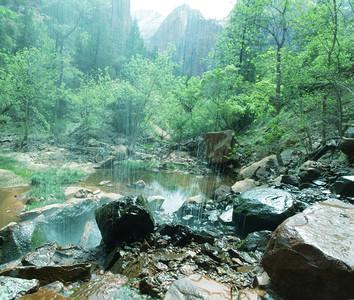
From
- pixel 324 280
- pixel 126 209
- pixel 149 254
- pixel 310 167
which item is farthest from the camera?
pixel 310 167

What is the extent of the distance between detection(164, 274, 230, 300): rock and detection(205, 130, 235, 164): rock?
11.0m

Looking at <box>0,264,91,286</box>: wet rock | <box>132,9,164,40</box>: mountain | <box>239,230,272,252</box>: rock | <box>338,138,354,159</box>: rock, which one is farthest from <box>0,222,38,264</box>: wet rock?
<box>132,9,164,40</box>: mountain

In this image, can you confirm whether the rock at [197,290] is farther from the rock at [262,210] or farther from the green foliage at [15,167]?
the green foliage at [15,167]

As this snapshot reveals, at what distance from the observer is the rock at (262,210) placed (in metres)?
4.35

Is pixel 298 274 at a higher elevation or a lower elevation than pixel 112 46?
lower

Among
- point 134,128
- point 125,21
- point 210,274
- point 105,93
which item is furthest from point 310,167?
point 125,21

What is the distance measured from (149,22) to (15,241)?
91354 millimetres

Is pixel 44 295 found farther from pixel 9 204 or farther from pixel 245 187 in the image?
pixel 245 187

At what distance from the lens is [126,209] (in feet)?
13.7

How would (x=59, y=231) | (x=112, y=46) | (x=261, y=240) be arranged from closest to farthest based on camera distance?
(x=261, y=240)
(x=59, y=231)
(x=112, y=46)

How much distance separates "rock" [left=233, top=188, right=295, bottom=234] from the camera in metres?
4.35

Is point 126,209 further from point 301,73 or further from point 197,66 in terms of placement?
point 197,66

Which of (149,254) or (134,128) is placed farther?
(134,128)

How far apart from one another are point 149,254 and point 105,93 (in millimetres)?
18466
